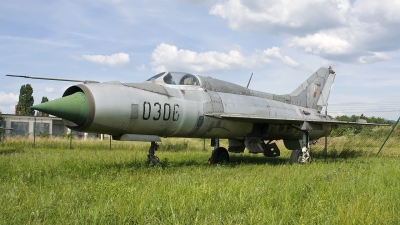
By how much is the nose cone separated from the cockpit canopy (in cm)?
251

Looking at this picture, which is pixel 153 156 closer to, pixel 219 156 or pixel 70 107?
pixel 70 107

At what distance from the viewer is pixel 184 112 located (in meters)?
8.73

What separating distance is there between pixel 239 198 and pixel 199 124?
4623 millimetres

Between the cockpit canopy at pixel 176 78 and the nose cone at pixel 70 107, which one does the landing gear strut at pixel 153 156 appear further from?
the nose cone at pixel 70 107

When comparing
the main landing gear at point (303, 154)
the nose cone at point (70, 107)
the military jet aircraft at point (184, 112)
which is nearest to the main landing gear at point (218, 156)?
the military jet aircraft at point (184, 112)

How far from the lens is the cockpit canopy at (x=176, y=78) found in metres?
9.20

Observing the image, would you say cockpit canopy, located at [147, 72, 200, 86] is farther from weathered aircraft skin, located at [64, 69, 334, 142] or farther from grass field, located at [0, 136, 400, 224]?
grass field, located at [0, 136, 400, 224]

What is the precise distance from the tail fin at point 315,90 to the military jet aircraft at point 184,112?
1.61ft

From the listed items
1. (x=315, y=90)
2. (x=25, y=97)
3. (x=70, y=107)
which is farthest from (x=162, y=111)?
(x=25, y=97)

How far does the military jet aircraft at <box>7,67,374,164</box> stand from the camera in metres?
7.10

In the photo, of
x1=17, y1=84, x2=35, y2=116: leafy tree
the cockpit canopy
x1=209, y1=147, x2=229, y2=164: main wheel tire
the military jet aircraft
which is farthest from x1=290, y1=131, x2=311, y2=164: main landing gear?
x1=17, y1=84, x2=35, y2=116: leafy tree

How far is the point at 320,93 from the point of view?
15.3 metres

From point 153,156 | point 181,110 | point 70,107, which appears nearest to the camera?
point 70,107

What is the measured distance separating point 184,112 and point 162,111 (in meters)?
0.71
